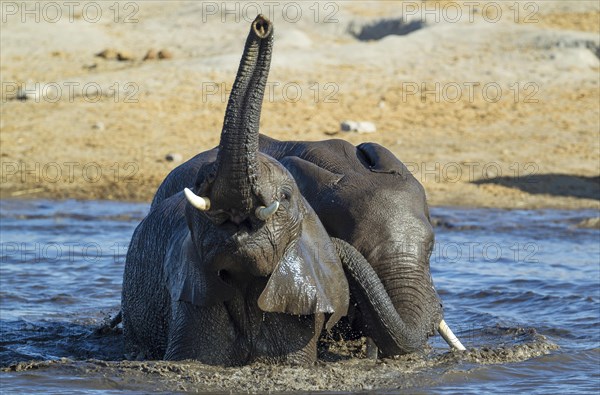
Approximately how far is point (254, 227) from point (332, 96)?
13426 millimetres

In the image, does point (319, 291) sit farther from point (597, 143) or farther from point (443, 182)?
point (597, 143)

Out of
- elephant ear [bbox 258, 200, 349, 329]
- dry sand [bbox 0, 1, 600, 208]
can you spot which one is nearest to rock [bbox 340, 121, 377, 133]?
dry sand [bbox 0, 1, 600, 208]

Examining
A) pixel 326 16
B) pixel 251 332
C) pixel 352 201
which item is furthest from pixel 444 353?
pixel 326 16

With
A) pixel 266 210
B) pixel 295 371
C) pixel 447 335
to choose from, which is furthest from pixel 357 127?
pixel 266 210

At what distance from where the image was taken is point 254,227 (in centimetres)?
531

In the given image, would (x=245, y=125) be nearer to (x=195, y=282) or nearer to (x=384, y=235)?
(x=195, y=282)

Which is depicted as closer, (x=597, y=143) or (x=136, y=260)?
(x=136, y=260)

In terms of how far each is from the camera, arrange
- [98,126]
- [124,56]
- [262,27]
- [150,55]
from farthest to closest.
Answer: [124,56] → [150,55] → [98,126] → [262,27]

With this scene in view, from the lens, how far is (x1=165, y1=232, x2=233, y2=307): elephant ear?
18.8 ft

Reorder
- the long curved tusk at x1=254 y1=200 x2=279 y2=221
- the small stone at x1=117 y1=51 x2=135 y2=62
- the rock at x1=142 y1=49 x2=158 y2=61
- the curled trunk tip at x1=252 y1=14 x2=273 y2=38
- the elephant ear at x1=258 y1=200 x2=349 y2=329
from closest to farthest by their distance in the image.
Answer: the curled trunk tip at x1=252 y1=14 x2=273 y2=38 < the long curved tusk at x1=254 y1=200 x2=279 y2=221 < the elephant ear at x1=258 y1=200 x2=349 y2=329 < the rock at x1=142 y1=49 x2=158 y2=61 < the small stone at x1=117 y1=51 x2=135 y2=62

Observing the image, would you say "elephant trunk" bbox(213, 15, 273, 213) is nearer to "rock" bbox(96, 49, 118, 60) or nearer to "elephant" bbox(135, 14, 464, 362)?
"elephant" bbox(135, 14, 464, 362)

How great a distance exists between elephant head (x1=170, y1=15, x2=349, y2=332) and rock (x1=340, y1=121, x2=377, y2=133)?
1067 cm

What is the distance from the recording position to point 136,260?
7.29m

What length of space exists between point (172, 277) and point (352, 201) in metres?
1.08
